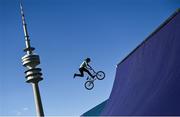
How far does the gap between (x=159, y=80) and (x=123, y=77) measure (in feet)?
23.5

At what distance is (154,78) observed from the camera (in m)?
13.4

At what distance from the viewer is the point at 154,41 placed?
52.1ft

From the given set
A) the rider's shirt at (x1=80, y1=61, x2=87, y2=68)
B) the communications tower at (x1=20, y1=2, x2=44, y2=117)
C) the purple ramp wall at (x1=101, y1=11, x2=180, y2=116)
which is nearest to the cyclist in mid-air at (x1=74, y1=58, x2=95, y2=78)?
the rider's shirt at (x1=80, y1=61, x2=87, y2=68)

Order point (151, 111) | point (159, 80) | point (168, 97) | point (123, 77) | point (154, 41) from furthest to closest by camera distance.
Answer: point (123, 77)
point (154, 41)
point (159, 80)
point (151, 111)
point (168, 97)

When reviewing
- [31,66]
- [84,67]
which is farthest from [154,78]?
[31,66]

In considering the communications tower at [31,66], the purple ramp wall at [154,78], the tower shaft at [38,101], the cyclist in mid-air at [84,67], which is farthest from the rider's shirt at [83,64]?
the tower shaft at [38,101]

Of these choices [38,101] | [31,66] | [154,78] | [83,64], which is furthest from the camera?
[38,101]

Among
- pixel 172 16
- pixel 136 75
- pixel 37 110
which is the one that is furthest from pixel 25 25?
pixel 172 16

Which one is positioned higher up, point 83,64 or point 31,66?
point 31,66

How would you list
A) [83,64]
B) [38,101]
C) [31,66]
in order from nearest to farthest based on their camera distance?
[83,64]
[31,66]
[38,101]

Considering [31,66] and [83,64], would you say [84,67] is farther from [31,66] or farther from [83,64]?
[31,66]

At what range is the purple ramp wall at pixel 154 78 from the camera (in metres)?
10.9

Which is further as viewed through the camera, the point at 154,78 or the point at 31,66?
the point at 31,66

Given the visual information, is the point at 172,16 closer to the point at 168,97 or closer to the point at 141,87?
the point at 141,87
